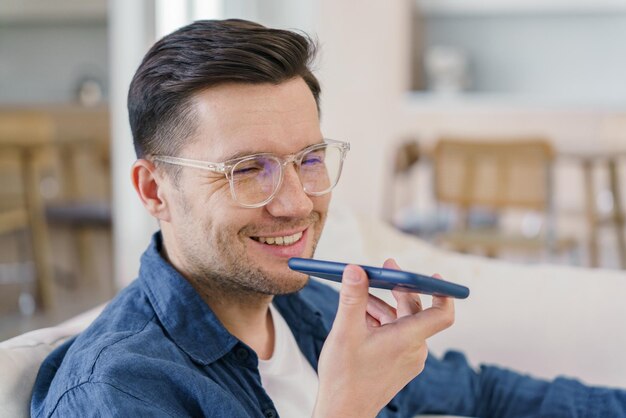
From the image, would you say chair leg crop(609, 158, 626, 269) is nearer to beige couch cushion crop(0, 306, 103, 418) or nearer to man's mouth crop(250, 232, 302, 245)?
man's mouth crop(250, 232, 302, 245)

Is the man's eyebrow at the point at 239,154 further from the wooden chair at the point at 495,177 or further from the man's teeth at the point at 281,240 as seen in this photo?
A: the wooden chair at the point at 495,177

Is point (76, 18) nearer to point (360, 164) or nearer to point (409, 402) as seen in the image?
point (360, 164)

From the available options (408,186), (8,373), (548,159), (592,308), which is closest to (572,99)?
(408,186)

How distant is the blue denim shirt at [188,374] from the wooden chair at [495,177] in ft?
7.41

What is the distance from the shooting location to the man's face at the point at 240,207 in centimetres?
101

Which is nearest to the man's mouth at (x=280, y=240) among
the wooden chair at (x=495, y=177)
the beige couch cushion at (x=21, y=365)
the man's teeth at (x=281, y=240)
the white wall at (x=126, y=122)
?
the man's teeth at (x=281, y=240)

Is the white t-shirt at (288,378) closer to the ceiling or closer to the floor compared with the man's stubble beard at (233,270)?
closer to the floor

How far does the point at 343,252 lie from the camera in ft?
5.25

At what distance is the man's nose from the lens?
3.33ft

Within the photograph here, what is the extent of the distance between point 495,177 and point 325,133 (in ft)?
3.38

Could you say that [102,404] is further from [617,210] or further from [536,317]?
[617,210]

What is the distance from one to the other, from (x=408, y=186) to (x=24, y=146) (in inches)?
134

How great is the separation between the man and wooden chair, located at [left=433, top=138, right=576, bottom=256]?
8.46ft


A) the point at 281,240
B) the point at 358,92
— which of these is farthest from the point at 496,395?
the point at 358,92
